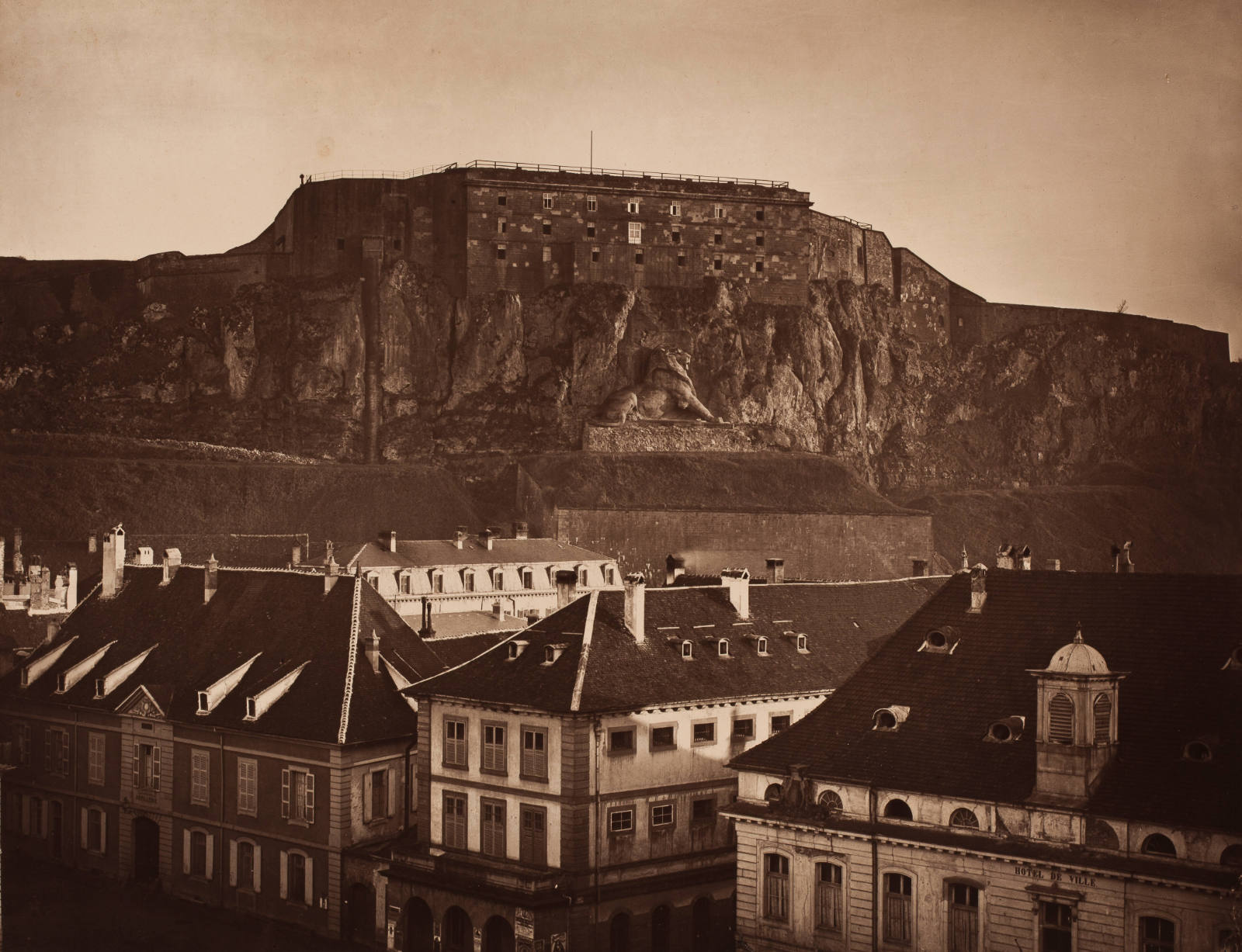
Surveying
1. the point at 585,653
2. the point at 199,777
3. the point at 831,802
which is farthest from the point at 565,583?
the point at 831,802

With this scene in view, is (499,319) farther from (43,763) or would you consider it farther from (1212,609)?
(1212,609)

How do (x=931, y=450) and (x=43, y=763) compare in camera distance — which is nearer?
(x=43, y=763)

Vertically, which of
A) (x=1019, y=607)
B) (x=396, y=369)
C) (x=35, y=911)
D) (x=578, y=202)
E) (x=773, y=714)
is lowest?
(x=35, y=911)

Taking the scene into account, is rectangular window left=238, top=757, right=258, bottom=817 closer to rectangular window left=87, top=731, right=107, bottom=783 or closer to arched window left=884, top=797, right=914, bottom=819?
rectangular window left=87, top=731, right=107, bottom=783

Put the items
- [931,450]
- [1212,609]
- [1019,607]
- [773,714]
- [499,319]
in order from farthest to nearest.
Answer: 1. [931,450]
2. [499,319]
3. [773,714]
4. [1019,607]
5. [1212,609]

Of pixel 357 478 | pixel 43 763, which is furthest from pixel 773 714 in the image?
pixel 357 478

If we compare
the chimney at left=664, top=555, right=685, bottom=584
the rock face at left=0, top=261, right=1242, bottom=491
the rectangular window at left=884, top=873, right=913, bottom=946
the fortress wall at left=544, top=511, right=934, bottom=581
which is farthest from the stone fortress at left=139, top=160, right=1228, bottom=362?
the rectangular window at left=884, top=873, right=913, bottom=946
